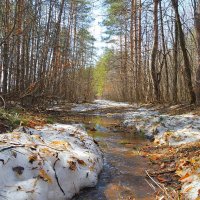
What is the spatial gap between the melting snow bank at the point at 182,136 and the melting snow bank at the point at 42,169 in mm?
1273

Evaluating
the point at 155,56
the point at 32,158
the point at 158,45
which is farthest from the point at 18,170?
the point at 158,45

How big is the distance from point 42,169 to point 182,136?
405cm

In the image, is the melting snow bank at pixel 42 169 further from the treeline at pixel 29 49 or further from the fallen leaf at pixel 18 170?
the treeline at pixel 29 49

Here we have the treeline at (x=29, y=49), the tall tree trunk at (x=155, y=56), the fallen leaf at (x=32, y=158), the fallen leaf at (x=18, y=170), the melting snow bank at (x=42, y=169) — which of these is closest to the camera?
the melting snow bank at (x=42, y=169)

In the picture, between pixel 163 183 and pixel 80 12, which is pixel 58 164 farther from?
pixel 80 12

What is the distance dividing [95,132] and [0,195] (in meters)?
6.12

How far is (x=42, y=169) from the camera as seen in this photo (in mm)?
3551

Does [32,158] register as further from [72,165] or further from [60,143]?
[60,143]

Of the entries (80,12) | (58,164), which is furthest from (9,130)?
(80,12)

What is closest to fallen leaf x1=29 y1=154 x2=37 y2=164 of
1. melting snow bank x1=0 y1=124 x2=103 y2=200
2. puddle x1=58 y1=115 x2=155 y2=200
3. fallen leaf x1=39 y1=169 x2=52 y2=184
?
melting snow bank x1=0 y1=124 x2=103 y2=200

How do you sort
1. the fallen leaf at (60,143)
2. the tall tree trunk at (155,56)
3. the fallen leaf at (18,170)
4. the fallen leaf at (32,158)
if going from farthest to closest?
the tall tree trunk at (155,56)
the fallen leaf at (60,143)
the fallen leaf at (32,158)
the fallen leaf at (18,170)

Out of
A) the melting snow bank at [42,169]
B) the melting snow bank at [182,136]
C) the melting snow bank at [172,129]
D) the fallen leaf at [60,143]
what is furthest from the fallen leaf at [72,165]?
the melting snow bank at [172,129]

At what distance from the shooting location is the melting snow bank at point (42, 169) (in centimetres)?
315

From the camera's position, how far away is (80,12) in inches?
1191
